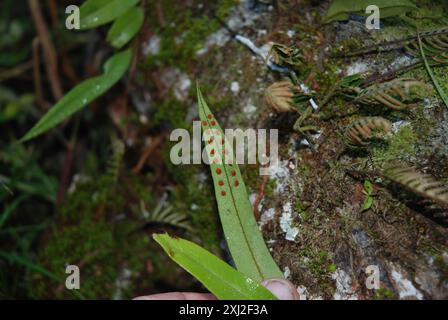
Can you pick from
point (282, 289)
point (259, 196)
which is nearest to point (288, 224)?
point (259, 196)

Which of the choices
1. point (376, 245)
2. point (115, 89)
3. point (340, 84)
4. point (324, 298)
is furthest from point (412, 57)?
point (115, 89)

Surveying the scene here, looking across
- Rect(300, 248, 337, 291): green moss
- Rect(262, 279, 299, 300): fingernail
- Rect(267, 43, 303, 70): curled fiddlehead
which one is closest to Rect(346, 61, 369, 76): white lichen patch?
Rect(267, 43, 303, 70): curled fiddlehead

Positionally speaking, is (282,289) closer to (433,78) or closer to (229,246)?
(229,246)

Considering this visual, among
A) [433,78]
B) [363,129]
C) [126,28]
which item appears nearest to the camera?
[363,129]

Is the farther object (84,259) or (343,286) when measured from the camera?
(84,259)

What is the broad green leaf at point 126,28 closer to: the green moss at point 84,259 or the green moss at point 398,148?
the green moss at point 84,259

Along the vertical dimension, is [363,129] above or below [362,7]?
below

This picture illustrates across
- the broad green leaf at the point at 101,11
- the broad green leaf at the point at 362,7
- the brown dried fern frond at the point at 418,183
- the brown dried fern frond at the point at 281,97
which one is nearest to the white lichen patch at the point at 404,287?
the brown dried fern frond at the point at 418,183

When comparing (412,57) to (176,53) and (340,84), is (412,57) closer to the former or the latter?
(340,84)
